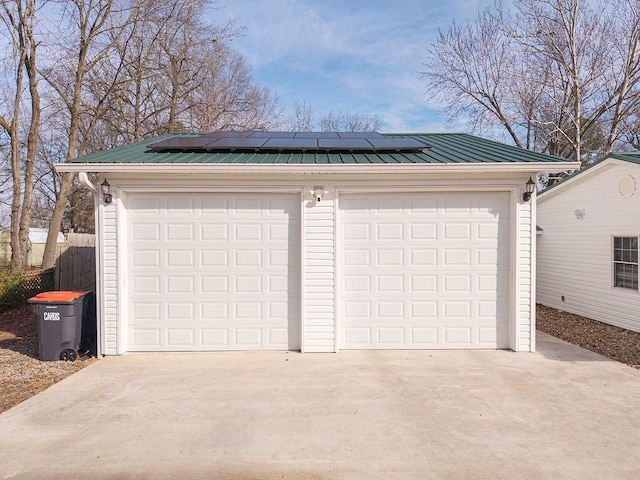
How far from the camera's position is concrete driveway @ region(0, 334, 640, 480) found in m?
3.00

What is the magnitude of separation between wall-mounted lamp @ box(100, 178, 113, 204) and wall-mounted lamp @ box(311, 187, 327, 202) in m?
3.03

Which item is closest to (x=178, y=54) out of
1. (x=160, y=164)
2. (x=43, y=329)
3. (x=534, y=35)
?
(x=160, y=164)

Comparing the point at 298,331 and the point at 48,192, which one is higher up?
the point at 48,192

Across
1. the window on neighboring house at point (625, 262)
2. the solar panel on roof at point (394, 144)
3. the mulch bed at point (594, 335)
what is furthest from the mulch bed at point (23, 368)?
the window on neighboring house at point (625, 262)

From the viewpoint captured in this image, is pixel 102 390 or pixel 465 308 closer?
pixel 102 390

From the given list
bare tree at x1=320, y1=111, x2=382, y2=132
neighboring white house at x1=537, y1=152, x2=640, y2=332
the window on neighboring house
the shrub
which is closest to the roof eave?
neighboring white house at x1=537, y1=152, x2=640, y2=332

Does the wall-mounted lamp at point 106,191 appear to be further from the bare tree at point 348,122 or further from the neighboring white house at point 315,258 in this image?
the bare tree at point 348,122

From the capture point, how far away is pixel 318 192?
5855 millimetres

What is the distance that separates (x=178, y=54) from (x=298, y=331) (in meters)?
13.6

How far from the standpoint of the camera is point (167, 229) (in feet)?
19.6

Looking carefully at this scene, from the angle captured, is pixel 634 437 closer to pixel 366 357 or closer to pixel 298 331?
pixel 366 357

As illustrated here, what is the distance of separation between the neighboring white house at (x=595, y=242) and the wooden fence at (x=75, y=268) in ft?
39.7

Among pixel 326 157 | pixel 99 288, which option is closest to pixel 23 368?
pixel 99 288

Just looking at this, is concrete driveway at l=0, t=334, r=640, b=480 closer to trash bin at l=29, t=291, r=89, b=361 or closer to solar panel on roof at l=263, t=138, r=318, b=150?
trash bin at l=29, t=291, r=89, b=361
